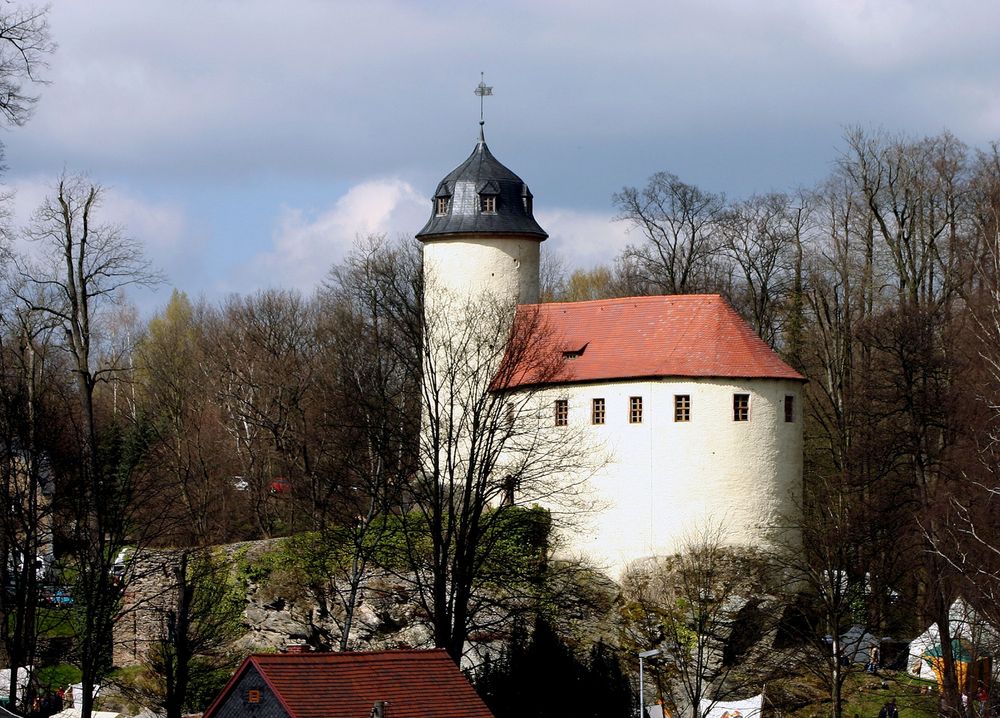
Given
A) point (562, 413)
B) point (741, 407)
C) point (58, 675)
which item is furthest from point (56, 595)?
point (741, 407)

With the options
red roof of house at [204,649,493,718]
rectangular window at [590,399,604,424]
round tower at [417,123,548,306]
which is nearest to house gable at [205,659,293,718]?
red roof of house at [204,649,493,718]

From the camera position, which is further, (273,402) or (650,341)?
(273,402)

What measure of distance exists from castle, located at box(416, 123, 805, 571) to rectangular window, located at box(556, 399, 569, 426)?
0.08 ft

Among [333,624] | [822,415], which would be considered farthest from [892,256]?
[333,624]

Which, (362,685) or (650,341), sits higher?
(650,341)

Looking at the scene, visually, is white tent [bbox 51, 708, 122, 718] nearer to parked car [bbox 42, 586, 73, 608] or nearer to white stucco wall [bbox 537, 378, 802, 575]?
parked car [bbox 42, 586, 73, 608]

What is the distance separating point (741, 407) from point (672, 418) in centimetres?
161

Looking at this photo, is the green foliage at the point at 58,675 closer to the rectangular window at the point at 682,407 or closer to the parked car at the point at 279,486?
the parked car at the point at 279,486

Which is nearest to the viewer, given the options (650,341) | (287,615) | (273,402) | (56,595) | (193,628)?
(56,595)

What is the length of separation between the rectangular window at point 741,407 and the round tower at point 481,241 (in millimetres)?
6921

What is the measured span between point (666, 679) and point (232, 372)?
2319cm

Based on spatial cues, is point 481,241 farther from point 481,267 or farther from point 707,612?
point 707,612

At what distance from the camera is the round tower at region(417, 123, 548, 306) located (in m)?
43.6

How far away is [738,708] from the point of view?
123ft
